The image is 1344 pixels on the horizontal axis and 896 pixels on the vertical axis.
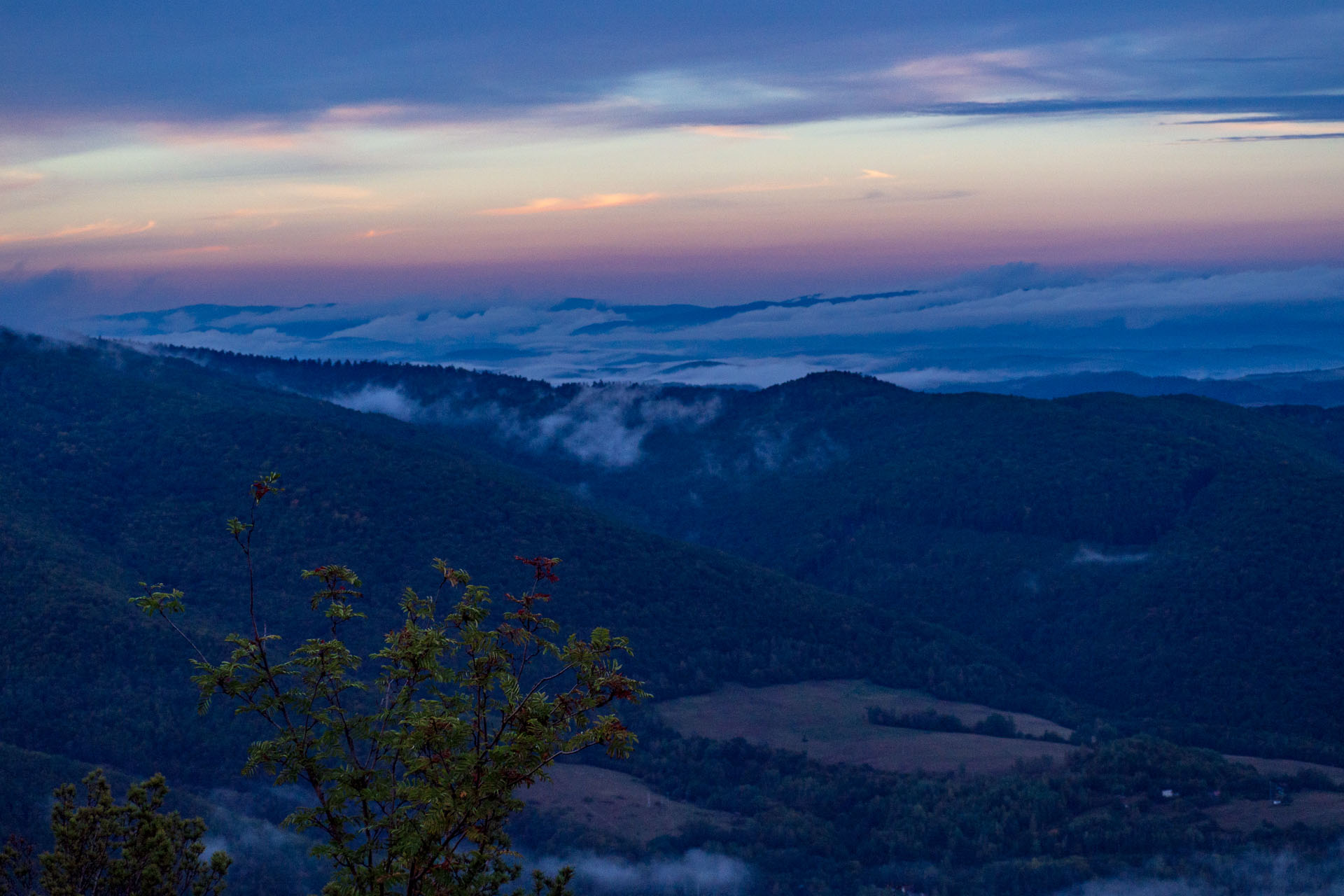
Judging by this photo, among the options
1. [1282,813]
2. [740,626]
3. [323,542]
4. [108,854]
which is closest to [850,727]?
[740,626]

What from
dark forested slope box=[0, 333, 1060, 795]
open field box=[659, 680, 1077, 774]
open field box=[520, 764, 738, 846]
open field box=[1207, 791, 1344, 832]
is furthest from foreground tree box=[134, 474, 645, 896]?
open field box=[659, 680, 1077, 774]

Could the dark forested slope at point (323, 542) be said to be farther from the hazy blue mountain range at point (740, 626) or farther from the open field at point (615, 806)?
the open field at point (615, 806)

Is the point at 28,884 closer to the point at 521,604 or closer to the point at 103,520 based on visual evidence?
the point at 521,604

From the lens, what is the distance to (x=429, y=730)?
15.1 meters

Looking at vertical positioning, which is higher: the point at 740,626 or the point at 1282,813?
the point at 740,626

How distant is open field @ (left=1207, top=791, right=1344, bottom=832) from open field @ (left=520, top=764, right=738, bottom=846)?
44.8 m

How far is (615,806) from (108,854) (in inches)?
3818

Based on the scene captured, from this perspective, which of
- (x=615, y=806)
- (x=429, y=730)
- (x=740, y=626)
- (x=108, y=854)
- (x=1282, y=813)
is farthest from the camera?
(x=740, y=626)

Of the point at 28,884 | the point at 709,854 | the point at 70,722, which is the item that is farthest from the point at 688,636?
the point at 28,884

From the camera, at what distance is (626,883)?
9525cm

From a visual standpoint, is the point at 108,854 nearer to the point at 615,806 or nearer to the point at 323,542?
the point at 615,806

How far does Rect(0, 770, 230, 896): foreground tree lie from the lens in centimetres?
1920

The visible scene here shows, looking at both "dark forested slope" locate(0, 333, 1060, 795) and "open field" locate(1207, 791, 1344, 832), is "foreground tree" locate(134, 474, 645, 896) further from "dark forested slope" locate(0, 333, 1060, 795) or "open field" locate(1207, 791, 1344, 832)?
A: "dark forested slope" locate(0, 333, 1060, 795)

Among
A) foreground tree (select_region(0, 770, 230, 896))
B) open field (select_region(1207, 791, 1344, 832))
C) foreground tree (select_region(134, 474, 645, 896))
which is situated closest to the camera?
foreground tree (select_region(134, 474, 645, 896))
